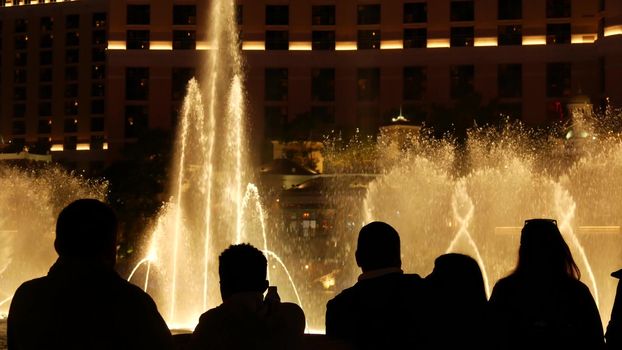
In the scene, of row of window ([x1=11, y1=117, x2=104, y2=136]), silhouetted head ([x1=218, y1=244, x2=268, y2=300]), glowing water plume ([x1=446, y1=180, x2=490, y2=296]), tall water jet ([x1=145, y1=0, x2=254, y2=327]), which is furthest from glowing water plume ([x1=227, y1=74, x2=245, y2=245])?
row of window ([x1=11, y1=117, x2=104, y2=136])

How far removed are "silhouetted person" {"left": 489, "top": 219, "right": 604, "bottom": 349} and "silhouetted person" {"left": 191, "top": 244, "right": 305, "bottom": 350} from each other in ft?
3.84

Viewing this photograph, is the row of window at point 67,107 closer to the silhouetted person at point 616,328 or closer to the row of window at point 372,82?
the row of window at point 372,82

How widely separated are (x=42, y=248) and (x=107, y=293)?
3248 centimetres

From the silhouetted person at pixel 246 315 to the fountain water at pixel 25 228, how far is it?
2112 cm

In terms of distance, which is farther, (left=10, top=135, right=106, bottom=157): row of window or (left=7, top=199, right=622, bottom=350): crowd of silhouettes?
(left=10, top=135, right=106, bottom=157): row of window

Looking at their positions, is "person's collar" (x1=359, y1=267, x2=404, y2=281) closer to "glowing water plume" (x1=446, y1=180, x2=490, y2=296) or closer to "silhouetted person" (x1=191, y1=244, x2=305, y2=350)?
"silhouetted person" (x1=191, y1=244, x2=305, y2=350)

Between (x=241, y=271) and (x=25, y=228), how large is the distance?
33.7 meters

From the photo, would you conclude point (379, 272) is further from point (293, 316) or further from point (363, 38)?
point (363, 38)

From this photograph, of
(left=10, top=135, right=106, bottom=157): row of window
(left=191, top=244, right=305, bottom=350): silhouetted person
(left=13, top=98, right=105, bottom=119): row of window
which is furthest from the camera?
(left=13, top=98, right=105, bottom=119): row of window

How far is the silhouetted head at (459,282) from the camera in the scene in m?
4.35

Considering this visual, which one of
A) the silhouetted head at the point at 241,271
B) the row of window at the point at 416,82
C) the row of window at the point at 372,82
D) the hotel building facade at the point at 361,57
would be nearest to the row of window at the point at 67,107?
the hotel building facade at the point at 361,57

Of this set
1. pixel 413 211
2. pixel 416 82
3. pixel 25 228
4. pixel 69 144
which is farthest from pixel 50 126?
pixel 413 211

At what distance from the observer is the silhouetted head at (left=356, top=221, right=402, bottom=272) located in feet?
13.6

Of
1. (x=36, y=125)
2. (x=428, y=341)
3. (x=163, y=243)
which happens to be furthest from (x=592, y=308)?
(x=36, y=125)
